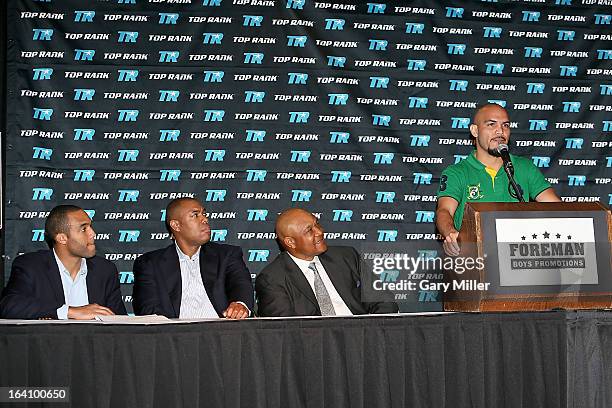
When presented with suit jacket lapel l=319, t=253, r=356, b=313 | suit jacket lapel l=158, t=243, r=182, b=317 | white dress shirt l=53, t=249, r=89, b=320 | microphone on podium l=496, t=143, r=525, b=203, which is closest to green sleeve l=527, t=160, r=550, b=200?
microphone on podium l=496, t=143, r=525, b=203

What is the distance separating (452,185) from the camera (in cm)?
391

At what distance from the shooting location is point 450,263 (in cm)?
261

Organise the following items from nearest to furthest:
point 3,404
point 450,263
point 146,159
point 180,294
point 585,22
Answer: point 3,404 → point 450,263 → point 180,294 → point 146,159 → point 585,22

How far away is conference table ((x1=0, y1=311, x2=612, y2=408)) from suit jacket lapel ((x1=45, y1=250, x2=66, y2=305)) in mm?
1316

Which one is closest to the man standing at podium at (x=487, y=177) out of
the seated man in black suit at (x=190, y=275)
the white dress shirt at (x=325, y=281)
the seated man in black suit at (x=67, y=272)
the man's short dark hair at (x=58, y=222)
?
the white dress shirt at (x=325, y=281)

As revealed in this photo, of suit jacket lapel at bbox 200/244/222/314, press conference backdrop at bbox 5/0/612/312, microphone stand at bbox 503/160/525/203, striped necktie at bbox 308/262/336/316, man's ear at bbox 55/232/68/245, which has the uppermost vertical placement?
press conference backdrop at bbox 5/0/612/312

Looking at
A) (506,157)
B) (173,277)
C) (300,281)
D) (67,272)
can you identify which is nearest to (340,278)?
(300,281)

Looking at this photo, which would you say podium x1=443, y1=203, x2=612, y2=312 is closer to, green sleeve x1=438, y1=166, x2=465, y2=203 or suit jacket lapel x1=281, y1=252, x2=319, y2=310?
suit jacket lapel x1=281, y1=252, x2=319, y2=310

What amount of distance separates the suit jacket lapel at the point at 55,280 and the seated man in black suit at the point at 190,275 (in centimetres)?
36

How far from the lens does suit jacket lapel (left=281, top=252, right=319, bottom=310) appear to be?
143 inches

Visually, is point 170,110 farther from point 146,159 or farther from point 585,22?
point 585,22

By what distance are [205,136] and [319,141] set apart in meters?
0.66

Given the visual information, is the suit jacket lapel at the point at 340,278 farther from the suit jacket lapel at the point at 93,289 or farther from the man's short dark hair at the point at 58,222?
the man's short dark hair at the point at 58,222

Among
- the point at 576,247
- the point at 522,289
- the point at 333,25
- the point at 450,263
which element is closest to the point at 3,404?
the point at 450,263
